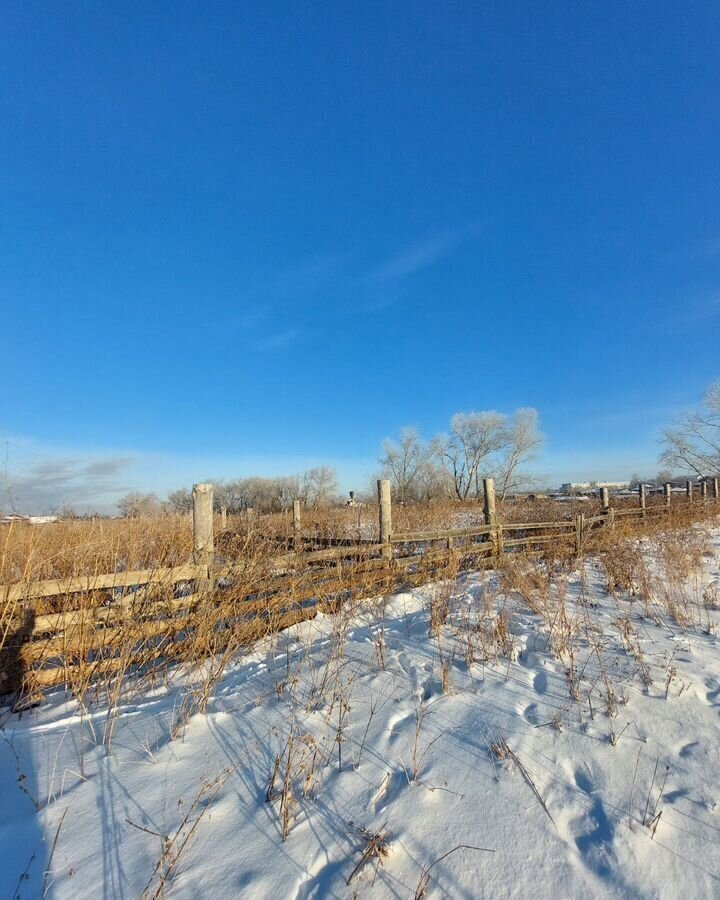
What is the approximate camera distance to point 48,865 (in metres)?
1.78

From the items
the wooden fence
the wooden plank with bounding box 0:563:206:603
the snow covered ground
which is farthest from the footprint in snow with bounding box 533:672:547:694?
the wooden plank with bounding box 0:563:206:603

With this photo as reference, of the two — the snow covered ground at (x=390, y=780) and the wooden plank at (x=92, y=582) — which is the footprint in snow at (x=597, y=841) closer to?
the snow covered ground at (x=390, y=780)

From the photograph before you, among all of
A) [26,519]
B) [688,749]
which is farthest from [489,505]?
[26,519]

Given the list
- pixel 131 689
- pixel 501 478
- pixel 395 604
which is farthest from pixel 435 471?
pixel 131 689

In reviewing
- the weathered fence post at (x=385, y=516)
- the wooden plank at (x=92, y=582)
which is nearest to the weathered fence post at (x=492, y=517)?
the weathered fence post at (x=385, y=516)

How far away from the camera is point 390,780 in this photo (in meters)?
2.27

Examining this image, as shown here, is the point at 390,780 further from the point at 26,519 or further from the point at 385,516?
the point at 385,516

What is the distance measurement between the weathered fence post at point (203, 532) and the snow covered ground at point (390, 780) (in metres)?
0.98

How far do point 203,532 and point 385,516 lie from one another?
3.16 metres

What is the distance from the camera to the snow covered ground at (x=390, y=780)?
68.7 inches

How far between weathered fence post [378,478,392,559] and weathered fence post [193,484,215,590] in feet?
9.61

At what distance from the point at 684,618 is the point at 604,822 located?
3.35 meters

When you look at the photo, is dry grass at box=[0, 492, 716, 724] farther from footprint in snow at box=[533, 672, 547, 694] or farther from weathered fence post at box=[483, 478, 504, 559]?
weathered fence post at box=[483, 478, 504, 559]

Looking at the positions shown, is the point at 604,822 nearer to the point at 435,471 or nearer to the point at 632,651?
the point at 632,651
